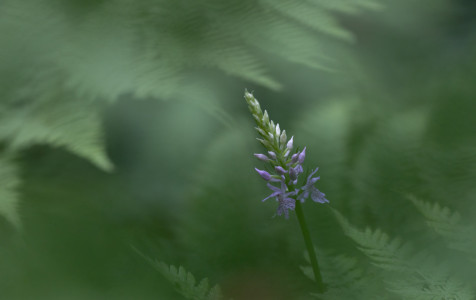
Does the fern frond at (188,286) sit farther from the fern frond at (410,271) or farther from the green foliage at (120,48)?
the green foliage at (120,48)

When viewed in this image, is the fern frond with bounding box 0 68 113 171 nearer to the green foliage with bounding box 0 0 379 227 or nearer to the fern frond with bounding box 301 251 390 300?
the green foliage with bounding box 0 0 379 227

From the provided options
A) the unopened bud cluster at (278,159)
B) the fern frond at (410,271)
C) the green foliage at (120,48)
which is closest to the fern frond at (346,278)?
the fern frond at (410,271)

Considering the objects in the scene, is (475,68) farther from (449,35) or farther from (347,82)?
(449,35)

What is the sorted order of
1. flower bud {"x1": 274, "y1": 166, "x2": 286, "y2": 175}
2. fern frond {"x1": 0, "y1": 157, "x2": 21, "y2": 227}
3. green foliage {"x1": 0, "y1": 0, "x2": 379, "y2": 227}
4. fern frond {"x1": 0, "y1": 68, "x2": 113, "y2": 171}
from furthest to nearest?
green foliage {"x1": 0, "y1": 0, "x2": 379, "y2": 227} < fern frond {"x1": 0, "y1": 68, "x2": 113, "y2": 171} < fern frond {"x1": 0, "y1": 157, "x2": 21, "y2": 227} < flower bud {"x1": 274, "y1": 166, "x2": 286, "y2": 175}

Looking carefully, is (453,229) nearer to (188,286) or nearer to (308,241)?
(308,241)

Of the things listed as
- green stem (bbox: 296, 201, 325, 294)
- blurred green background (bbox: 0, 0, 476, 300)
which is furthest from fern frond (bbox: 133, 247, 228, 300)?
blurred green background (bbox: 0, 0, 476, 300)

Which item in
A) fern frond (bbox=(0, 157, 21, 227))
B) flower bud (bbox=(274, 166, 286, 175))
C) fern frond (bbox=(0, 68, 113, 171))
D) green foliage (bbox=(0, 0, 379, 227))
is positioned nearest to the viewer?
flower bud (bbox=(274, 166, 286, 175))

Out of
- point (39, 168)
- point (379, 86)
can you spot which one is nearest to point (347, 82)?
point (379, 86)
